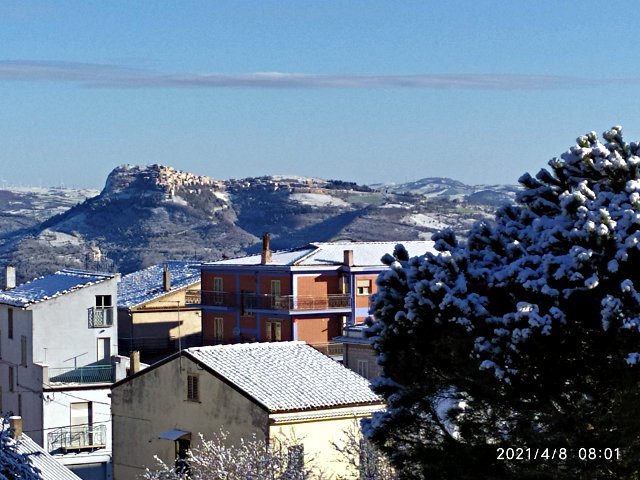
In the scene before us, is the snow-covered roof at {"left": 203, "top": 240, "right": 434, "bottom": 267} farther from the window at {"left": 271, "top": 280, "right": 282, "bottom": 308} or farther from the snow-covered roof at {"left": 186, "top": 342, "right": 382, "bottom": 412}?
the snow-covered roof at {"left": 186, "top": 342, "right": 382, "bottom": 412}

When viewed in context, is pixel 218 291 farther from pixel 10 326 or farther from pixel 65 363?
pixel 65 363

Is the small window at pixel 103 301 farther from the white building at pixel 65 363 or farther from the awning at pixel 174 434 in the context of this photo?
the awning at pixel 174 434

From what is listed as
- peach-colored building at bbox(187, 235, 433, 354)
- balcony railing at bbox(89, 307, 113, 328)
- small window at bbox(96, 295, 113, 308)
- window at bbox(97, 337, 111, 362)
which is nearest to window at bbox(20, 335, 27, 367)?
balcony railing at bbox(89, 307, 113, 328)

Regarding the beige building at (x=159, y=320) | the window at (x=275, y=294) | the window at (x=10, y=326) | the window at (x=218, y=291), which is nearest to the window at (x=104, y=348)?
the window at (x=10, y=326)

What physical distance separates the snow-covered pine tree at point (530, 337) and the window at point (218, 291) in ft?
152

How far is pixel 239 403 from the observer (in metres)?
29.6

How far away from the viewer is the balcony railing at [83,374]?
160 ft

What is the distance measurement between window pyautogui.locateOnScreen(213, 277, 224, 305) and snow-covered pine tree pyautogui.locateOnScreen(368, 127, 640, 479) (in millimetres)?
46297

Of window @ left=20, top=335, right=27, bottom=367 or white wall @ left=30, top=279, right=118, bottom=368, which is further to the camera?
white wall @ left=30, top=279, right=118, bottom=368

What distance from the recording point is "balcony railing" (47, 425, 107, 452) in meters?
45.0

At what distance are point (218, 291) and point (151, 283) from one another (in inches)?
310

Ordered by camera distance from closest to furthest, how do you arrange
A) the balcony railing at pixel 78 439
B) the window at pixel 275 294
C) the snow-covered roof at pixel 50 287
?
the balcony railing at pixel 78 439, the snow-covered roof at pixel 50 287, the window at pixel 275 294

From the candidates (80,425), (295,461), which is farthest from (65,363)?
(295,461)

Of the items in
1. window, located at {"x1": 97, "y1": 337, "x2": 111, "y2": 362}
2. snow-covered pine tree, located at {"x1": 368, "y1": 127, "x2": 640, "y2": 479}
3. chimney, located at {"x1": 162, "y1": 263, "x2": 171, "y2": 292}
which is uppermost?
snow-covered pine tree, located at {"x1": 368, "y1": 127, "x2": 640, "y2": 479}
